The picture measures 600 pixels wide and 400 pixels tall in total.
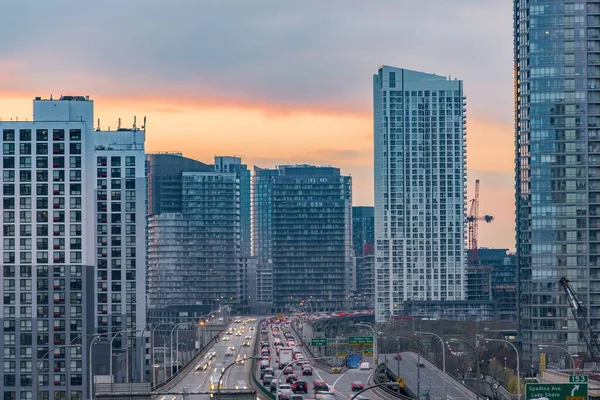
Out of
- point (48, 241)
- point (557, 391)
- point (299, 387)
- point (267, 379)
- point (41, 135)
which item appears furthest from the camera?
point (48, 241)

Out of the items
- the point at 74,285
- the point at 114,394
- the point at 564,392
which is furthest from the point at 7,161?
the point at 564,392

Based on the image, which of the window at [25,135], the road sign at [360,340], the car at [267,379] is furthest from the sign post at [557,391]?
the window at [25,135]

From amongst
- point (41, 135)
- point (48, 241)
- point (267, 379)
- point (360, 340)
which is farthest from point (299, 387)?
point (41, 135)

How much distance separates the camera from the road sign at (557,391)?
10100cm

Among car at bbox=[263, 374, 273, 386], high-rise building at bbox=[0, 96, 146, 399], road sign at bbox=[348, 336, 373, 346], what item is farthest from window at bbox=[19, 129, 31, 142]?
road sign at bbox=[348, 336, 373, 346]

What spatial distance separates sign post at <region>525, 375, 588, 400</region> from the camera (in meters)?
101

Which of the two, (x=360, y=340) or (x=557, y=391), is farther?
(x=360, y=340)

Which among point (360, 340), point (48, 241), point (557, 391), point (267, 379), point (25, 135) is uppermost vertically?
point (25, 135)

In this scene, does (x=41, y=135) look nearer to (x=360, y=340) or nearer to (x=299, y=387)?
(x=299, y=387)

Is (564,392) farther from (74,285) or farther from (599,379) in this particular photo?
(74,285)

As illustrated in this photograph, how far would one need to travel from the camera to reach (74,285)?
191750mm

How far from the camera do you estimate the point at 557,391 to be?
101250 millimetres

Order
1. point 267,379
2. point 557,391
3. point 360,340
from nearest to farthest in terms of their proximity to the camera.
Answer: point 557,391 → point 267,379 → point 360,340

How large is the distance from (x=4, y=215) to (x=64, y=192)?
8.76 m
